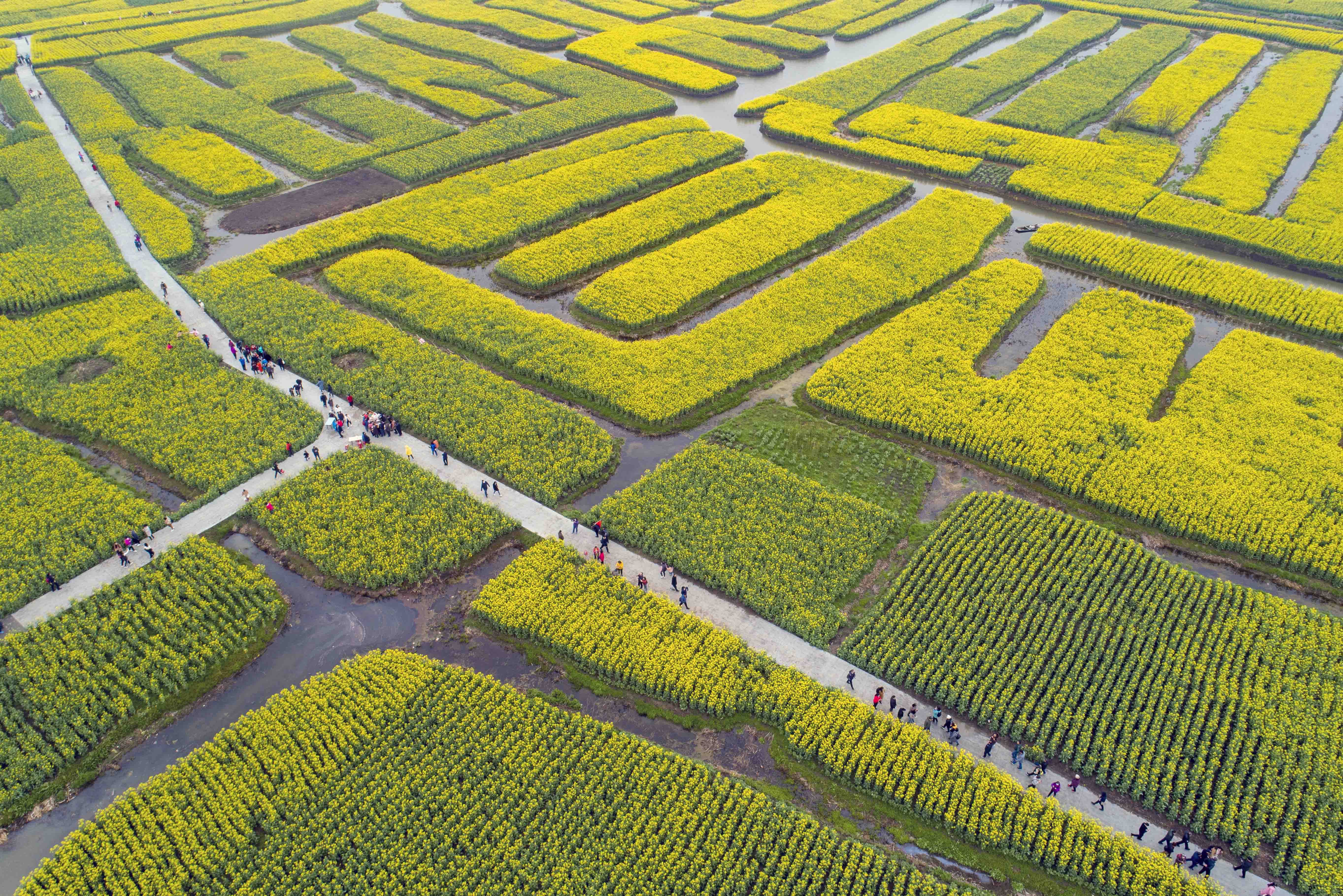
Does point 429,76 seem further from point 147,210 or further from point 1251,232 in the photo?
point 1251,232

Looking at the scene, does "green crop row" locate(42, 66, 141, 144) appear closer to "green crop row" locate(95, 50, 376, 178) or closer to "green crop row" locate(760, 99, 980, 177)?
"green crop row" locate(95, 50, 376, 178)

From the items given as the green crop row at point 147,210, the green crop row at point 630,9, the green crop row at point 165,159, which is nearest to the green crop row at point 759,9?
the green crop row at point 630,9

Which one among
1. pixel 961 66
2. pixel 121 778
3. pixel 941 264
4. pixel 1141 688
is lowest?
pixel 121 778

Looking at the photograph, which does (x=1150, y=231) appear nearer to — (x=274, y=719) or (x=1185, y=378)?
(x=1185, y=378)

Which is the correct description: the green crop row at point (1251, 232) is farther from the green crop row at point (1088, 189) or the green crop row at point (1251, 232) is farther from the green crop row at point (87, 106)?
the green crop row at point (87, 106)

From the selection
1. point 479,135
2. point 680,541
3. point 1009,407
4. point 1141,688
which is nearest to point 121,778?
point 680,541

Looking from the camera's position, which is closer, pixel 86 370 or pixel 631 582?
pixel 631 582

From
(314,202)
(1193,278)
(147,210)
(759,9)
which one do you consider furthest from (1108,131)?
(147,210)
